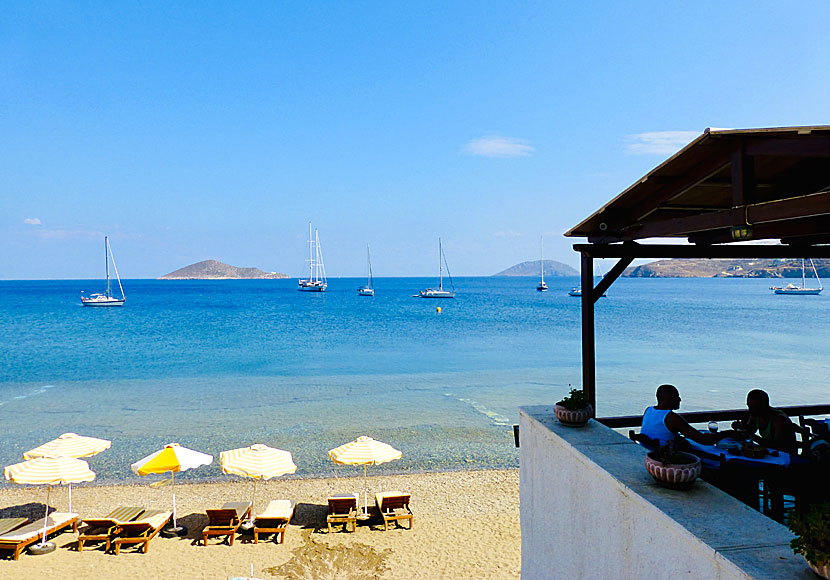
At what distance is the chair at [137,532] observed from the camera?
9383 mm

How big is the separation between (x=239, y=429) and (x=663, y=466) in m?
17.7

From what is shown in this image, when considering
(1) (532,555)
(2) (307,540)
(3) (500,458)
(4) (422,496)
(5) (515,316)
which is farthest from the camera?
(5) (515,316)

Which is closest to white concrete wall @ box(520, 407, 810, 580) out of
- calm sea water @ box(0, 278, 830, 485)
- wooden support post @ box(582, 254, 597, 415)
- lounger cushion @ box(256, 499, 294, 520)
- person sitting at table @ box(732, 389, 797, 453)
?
wooden support post @ box(582, 254, 597, 415)

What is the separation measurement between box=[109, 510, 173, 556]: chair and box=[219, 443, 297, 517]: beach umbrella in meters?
1.42

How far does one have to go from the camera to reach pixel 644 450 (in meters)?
3.75

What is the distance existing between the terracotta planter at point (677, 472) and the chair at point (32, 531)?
33.8 feet

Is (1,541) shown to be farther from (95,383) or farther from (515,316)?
(515,316)

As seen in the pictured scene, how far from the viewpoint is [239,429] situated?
61.4 ft

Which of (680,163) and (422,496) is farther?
(422,496)

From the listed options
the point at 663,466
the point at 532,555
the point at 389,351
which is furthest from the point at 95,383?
the point at 663,466

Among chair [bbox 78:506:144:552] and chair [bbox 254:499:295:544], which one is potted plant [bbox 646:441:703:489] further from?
chair [bbox 78:506:144:552]

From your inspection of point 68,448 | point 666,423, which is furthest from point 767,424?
point 68,448

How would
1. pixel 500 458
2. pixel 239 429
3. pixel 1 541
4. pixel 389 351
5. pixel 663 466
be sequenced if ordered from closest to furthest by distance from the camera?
pixel 663 466
pixel 1 541
pixel 500 458
pixel 239 429
pixel 389 351

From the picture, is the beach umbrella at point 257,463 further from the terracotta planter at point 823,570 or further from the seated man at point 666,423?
the terracotta planter at point 823,570
